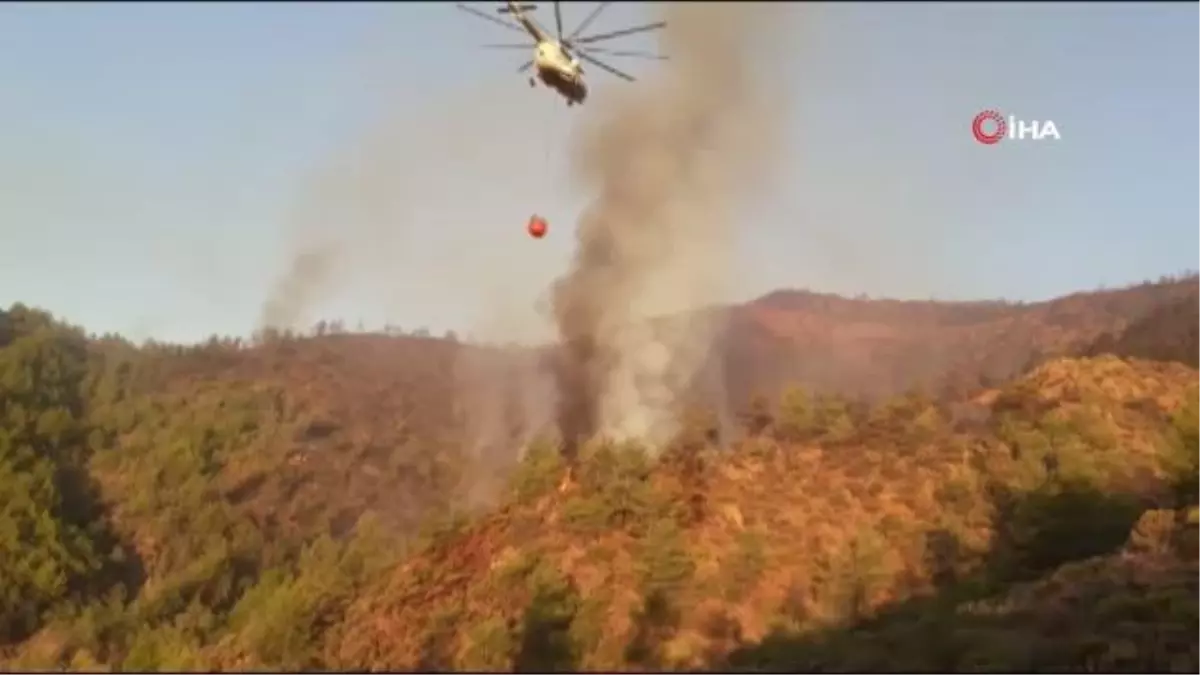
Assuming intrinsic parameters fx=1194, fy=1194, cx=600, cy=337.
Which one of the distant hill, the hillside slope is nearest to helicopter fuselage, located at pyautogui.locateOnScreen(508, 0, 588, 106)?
the hillside slope

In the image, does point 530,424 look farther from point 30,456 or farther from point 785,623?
point 785,623

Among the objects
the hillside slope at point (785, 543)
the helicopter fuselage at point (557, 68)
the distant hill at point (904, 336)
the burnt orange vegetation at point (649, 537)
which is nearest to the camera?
the burnt orange vegetation at point (649, 537)

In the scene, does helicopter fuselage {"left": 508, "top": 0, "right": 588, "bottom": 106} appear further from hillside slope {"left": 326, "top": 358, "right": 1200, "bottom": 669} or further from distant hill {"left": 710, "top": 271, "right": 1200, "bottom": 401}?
distant hill {"left": 710, "top": 271, "right": 1200, "bottom": 401}

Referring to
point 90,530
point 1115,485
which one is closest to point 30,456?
point 90,530

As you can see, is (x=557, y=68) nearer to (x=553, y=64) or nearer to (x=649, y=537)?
(x=553, y=64)

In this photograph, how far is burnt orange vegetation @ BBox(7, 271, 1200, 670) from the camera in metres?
23.8

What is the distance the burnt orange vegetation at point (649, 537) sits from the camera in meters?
23.8

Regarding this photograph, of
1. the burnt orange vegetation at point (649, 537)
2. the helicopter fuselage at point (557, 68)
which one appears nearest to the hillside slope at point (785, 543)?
the burnt orange vegetation at point (649, 537)

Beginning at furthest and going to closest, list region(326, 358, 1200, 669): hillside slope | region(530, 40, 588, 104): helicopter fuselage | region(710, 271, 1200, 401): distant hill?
1. region(710, 271, 1200, 401): distant hill
2. region(530, 40, 588, 104): helicopter fuselage
3. region(326, 358, 1200, 669): hillside slope

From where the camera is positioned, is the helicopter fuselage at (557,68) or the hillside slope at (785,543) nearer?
the hillside slope at (785,543)

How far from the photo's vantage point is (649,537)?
30.5 m

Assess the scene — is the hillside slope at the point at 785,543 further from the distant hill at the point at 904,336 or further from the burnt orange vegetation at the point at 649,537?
the distant hill at the point at 904,336

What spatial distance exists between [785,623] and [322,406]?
55.0 meters

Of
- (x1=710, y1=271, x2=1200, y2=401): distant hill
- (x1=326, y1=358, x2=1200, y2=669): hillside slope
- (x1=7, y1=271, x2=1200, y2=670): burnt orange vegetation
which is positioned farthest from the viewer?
(x1=710, y1=271, x2=1200, y2=401): distant hill
